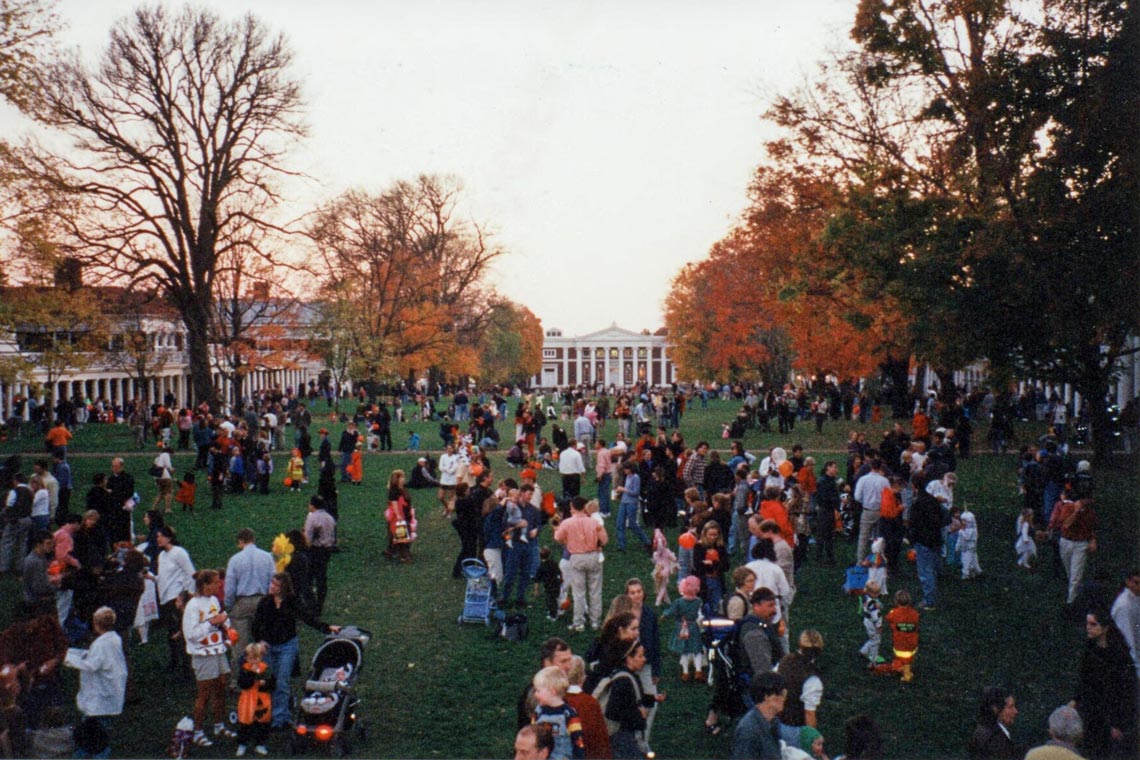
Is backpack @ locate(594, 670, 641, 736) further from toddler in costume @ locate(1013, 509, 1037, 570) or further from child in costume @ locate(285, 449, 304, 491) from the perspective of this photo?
child in costume @ locate(285, 449, 304, 491)

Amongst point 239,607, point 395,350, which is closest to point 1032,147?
point 239,607

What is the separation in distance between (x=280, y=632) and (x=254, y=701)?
594mm

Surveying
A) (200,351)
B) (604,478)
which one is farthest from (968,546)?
(200,351)

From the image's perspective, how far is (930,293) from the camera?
16719mm

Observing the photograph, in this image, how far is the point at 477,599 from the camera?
1166cm

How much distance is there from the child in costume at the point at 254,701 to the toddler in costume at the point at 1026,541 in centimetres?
1142

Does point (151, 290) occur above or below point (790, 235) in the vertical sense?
below

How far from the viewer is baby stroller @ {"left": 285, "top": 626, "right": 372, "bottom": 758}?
783 centimetres

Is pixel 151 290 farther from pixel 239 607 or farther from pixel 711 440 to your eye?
pixel 239 607

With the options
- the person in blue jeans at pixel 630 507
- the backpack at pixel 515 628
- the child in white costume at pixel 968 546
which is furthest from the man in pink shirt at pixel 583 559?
the child in white costume at pixel 968 546

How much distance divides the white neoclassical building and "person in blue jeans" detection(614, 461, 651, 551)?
467 ft

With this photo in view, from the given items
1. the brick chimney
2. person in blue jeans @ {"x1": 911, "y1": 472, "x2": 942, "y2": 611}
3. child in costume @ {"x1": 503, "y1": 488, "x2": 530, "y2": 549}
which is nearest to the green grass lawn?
person in blue jeans @ {"x1": 911, "y1": 472, "x2": 942, "y2": 611}

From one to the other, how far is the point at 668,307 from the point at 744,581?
56.1 m

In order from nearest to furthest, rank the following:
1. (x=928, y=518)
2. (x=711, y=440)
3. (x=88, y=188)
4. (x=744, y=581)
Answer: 1. (x=744, y=581)
2. (x=928, y=518)
3. (x=88, y=188)
4. (x=711, y=440)
